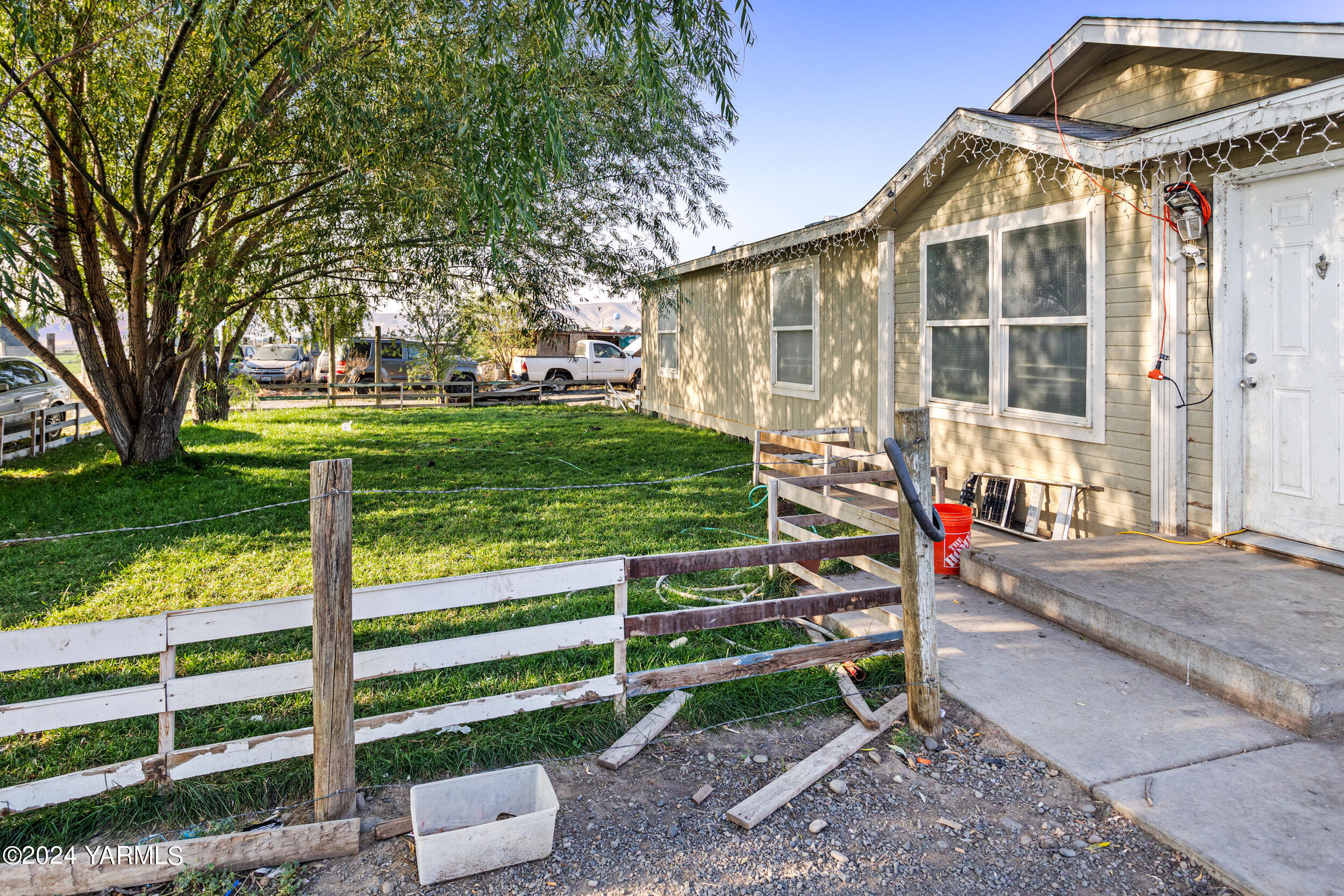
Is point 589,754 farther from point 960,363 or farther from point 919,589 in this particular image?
point 960,363

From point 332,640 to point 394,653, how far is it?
473 millimetres

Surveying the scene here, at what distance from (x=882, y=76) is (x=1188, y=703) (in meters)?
11.0

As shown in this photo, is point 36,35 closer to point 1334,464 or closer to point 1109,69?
point 1109,69

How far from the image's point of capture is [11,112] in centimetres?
852

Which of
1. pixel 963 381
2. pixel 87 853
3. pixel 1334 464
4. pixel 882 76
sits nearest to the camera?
pixel 87 853

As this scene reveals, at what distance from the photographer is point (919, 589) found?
355 cm

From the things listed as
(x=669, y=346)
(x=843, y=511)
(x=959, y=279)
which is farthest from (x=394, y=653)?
(x=669, y=346)

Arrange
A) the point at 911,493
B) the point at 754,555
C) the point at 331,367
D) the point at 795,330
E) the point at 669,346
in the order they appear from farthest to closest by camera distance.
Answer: the point at 331,367 < the point at 669,346 < the point at 795,330 < the point at 754,555 < the point at 911,493

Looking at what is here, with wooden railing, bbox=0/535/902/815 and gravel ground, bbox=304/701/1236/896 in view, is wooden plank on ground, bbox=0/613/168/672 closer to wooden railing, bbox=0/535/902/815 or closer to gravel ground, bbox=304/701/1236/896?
wooden railing, bbox=0/535/902/815

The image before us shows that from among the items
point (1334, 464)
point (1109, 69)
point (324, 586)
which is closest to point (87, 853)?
point (324, 586)

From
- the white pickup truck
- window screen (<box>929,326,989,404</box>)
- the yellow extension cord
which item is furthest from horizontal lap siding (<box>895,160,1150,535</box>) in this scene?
the white pickup truck

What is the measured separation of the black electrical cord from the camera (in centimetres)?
332

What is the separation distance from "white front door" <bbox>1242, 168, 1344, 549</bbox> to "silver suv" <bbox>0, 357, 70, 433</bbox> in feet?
46.9

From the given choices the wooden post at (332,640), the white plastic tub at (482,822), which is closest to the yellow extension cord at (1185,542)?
the white plastic tub at (482,822)
